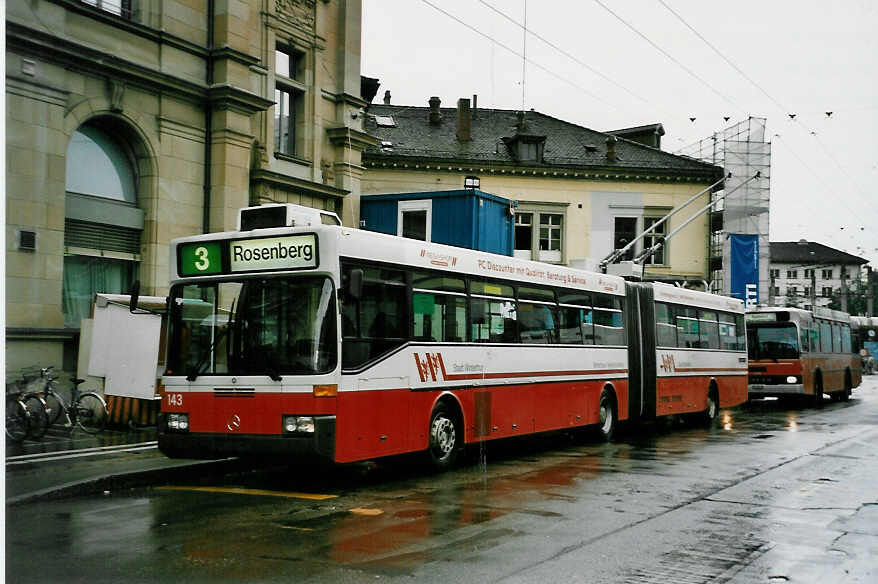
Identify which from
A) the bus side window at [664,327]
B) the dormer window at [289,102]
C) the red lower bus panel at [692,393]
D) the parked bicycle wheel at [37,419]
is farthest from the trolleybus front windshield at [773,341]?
the parked bicycle wheel at [37,419]

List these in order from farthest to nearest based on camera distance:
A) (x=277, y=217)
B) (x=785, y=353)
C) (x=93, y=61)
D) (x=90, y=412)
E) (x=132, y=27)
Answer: (x=785, y=353) → (x=132, y=27) → (x=93, y=61) → (x=90, y=412) → (x=277, y=217)

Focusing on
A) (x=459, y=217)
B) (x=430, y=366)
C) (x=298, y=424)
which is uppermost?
(x=459, y=217)

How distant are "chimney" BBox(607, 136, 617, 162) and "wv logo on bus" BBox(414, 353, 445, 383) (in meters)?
37.9

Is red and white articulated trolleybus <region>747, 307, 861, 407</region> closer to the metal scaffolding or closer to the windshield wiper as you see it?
the metal scaffolding

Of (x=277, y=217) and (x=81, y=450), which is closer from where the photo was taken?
(x=277, y=217)

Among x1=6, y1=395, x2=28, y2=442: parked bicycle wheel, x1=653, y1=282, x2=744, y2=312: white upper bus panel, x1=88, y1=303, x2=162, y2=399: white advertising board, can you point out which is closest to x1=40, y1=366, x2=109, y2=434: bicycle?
x1=88, y1=303, x2=162, y2=399: white advertising board

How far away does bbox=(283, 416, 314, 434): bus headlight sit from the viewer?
1029 cm

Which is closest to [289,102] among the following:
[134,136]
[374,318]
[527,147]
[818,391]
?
[134,136]

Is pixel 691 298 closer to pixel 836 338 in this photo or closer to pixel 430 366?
pixel 430 366

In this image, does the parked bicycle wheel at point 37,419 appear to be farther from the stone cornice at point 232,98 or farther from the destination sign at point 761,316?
the destination sign at point 761,316

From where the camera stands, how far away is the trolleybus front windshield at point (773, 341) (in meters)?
28.6

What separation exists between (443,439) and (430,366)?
3.46ft

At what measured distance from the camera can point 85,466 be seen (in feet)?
39.1

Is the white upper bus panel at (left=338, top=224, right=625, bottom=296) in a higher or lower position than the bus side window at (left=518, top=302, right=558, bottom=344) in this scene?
higher
